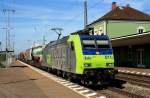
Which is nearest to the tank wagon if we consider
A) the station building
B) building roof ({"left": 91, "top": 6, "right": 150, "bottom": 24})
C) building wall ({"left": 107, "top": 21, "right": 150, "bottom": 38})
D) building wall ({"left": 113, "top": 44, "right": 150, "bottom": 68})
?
building wall ({"left": 113, "top": 44, "right": 150, "bottom": 68})

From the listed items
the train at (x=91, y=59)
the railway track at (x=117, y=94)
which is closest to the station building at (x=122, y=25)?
the train at (x=91, y=59)

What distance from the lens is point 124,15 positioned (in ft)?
221

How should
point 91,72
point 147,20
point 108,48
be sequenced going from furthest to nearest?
point 147,20
point 108,48
point 91,72

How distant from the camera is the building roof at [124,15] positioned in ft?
214

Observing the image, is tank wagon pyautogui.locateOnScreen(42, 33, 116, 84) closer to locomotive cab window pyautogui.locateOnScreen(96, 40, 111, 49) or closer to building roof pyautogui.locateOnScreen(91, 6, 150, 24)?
locomotive cab window pyautogui.locateOnScreen(96, 40, 111, 49)

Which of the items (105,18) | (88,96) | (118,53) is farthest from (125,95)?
(105,18)

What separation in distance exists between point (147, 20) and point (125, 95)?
52083mm

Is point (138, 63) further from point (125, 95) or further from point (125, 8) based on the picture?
point (125, 95)

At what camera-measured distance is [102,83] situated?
20.7 meters

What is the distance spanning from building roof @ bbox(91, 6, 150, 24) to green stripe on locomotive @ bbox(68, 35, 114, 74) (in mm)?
43030

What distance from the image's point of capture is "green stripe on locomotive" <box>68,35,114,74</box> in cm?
1970

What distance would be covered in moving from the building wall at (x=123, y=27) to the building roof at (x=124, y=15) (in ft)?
2.53

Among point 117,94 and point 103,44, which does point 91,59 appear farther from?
point 117,94

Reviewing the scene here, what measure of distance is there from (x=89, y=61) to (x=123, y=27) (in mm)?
46779
